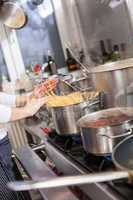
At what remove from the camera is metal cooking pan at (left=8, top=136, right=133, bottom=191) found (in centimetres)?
54

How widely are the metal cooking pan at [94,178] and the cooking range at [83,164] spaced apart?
0.05 m

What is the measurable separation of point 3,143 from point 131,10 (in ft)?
3.34

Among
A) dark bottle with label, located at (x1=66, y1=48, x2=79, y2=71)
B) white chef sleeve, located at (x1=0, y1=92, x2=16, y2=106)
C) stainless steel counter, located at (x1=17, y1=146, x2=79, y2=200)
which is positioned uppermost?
dark bottle with label, located at (x1=66, y1=48, x2=79, y2=71)

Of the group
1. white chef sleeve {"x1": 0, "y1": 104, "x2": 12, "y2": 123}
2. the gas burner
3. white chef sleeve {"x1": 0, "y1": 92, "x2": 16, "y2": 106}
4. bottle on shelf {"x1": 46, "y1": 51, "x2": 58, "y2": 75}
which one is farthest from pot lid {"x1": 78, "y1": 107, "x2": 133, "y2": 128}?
bottle on shelf {"x1": 46, "y1": 51, "x2": 58, "y2": 75}

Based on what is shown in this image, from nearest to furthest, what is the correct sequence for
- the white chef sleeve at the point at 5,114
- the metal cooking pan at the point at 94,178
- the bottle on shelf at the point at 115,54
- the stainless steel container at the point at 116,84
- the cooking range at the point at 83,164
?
the metal cooking pan at the point at 94,178, the cooking range at the point at 83,164, the stainless steel container at the point at 116,84, the white chef sleeve at the point at 5,114, the bottle on shelf at the point at 115,54

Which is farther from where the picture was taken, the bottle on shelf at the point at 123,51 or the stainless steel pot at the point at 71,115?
the bottle on shelf at the point at 123,51

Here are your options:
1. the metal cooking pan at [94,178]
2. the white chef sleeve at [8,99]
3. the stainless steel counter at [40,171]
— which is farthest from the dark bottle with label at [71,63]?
the metal cooking pan at [94,178]

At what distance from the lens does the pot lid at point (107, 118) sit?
30.7 inches

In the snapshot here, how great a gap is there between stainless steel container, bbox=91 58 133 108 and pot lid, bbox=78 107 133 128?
0.23 feet

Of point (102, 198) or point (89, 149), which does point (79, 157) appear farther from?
point (102, 198)

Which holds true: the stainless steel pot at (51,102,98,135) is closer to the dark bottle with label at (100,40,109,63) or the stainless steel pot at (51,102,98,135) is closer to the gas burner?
the gas burner

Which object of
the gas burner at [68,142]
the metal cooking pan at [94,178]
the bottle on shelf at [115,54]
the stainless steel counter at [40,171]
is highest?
the bottle on shelf at [115,54]

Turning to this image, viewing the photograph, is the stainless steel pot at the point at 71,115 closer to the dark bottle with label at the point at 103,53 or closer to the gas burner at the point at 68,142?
the gas burner at the point at 68,142

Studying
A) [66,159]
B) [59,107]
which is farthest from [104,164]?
[59,107]
